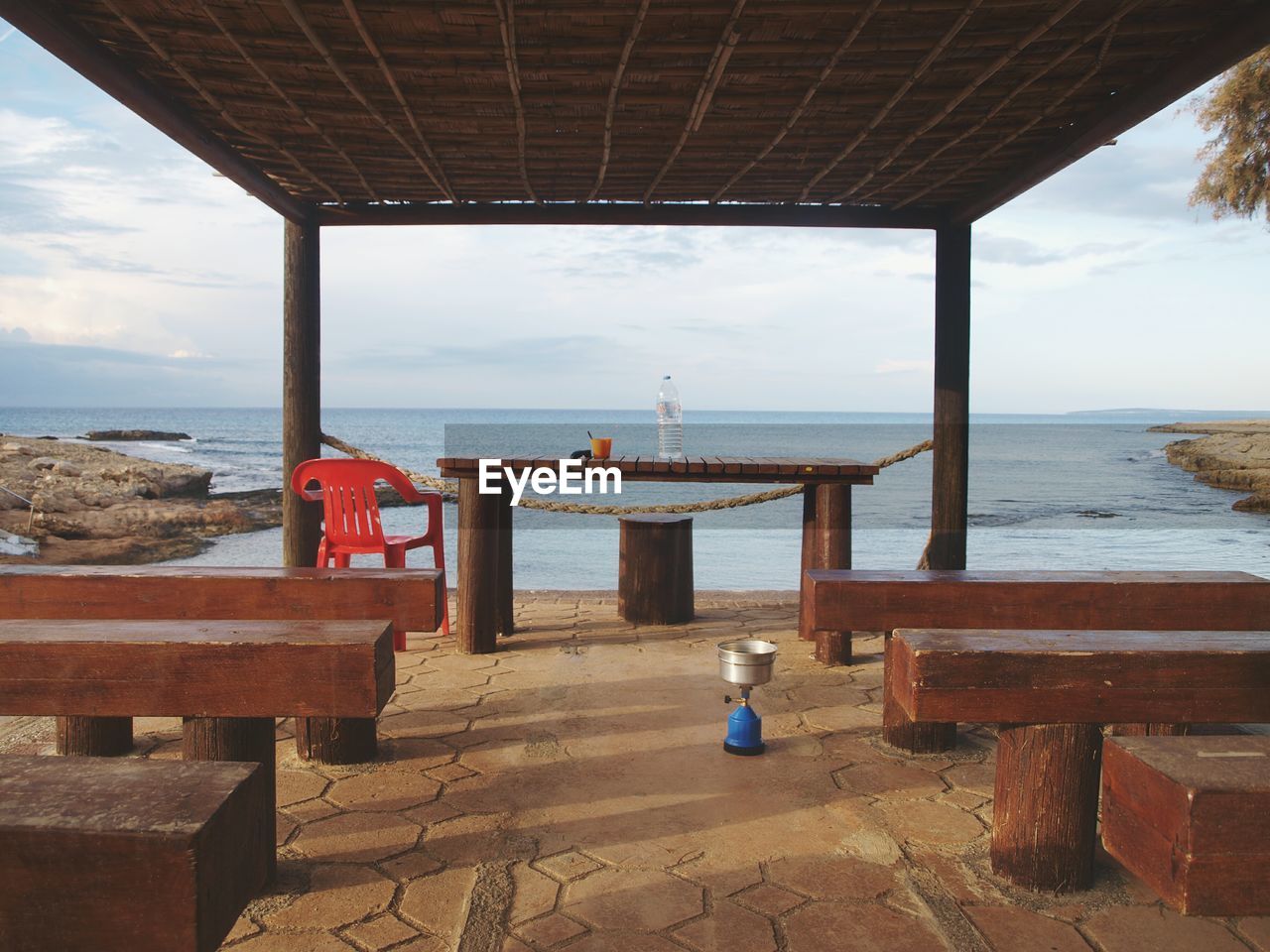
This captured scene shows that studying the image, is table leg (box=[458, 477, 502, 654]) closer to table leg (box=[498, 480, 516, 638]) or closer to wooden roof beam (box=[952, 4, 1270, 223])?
table leg (box=[498, 480, 516, 638])

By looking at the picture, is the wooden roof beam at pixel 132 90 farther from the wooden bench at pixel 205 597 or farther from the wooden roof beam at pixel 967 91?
the wooden roof beam at pixel 967 91

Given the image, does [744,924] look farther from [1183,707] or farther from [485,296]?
[485,296]

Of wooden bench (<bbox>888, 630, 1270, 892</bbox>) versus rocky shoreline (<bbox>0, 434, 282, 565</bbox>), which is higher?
wooden bench (<bbox>888, 630, 1270, 892</bbox>)

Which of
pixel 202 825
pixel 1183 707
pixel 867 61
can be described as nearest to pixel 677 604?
pixel 867 61

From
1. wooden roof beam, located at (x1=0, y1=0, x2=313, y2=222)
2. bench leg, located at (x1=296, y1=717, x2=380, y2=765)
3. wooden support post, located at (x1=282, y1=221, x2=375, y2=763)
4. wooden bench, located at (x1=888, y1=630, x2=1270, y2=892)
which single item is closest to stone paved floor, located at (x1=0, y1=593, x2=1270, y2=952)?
bench leg, located at (x1=296, y1=717, x2=380, y2=765)

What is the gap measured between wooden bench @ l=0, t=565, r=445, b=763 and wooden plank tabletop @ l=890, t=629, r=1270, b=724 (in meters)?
1.75

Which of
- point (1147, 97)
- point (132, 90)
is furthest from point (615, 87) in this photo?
point (1147, 97)

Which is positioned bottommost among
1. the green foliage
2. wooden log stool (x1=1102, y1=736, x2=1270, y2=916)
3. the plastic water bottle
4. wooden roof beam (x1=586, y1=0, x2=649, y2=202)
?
wooden log stool (x1=1102, y1=736, x2=1270, y2=916)

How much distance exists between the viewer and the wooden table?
4980mm

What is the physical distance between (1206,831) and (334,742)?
2.90 metres

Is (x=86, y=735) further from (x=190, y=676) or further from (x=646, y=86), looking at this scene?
(x=646, y=86)

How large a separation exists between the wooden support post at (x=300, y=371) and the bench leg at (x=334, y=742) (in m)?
2.74

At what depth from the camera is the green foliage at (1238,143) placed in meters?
12.7

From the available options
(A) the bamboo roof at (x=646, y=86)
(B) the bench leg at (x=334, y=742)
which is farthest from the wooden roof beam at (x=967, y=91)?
(B) the bench leg at (x=334, y=742)
